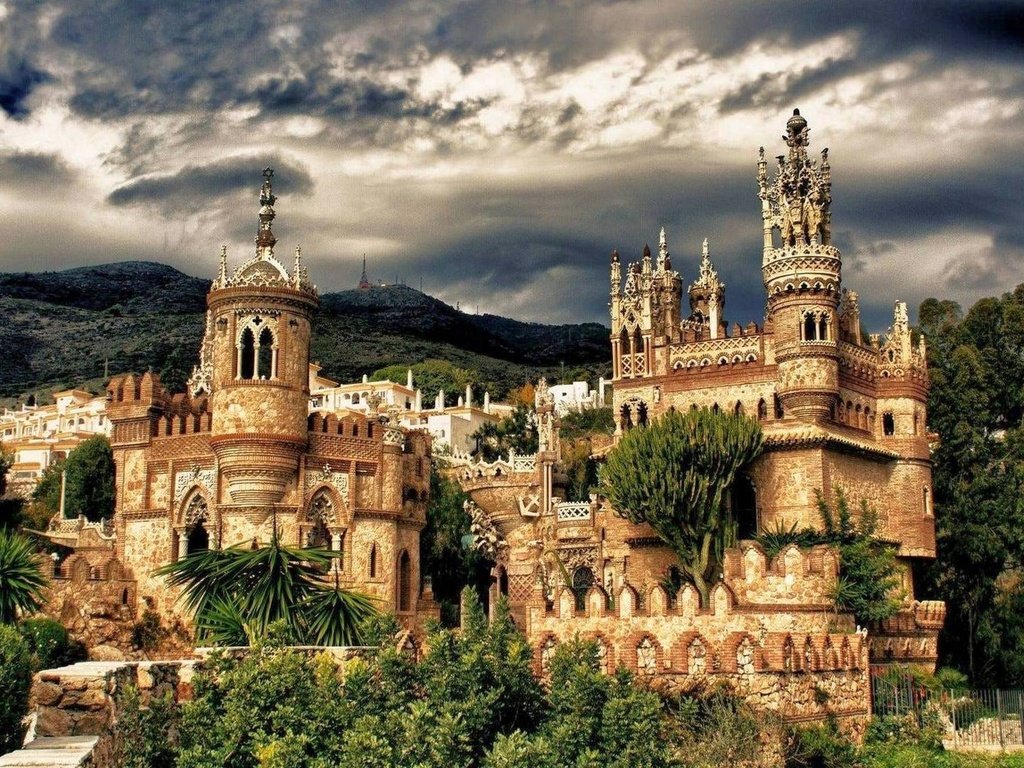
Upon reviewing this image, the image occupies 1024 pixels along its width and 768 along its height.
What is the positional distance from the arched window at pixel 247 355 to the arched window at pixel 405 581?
692 centimetres

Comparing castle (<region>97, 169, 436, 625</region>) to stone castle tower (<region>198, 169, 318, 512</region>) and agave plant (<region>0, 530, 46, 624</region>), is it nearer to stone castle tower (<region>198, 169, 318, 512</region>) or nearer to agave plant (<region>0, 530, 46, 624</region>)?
stone castle tower (<region>198, 169, 318, 512</region>)

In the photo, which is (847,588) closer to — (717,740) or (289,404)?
(717,740)

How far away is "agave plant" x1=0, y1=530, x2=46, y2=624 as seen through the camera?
102ft

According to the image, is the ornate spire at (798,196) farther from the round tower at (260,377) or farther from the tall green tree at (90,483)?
the tall green tree at (90,483)

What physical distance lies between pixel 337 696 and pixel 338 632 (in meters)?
7.57

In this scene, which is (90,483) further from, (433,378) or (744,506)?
(433,378)

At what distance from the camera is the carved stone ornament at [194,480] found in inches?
1521

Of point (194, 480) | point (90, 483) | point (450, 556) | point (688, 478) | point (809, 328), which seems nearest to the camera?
point (688, 478)

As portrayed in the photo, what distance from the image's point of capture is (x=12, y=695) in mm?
18344

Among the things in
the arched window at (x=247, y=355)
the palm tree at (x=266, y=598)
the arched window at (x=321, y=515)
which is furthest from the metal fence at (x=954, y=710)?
the arched window at (x=247, y=355)

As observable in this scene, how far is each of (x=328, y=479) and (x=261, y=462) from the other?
2180 mm

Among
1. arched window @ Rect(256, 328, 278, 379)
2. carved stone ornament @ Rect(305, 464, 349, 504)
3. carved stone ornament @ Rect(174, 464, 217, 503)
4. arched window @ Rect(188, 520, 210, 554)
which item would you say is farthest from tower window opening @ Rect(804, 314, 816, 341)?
arched window @ Rect(188, 520, 210, 554)

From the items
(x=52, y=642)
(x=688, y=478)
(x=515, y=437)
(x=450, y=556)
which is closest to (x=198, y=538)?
(x=52, y=642)

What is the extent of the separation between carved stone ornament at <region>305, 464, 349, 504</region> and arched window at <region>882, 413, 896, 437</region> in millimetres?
16325
